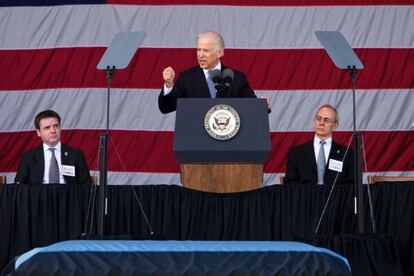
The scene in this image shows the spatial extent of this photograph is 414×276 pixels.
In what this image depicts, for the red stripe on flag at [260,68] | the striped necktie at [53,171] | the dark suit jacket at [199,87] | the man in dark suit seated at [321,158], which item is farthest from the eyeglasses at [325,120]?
the striped necktie at [53,171]

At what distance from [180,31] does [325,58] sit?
1.30 metres

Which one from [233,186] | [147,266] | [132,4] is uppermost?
[132,4]

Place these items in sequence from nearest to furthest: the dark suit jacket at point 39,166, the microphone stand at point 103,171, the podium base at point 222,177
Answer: the microphone stand at point 103,171
the podium base at point 222,177
the dark suit jacket at point 39,166

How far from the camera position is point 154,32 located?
7844 mm

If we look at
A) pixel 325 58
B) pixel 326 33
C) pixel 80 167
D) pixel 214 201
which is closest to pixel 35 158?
pixel 80 167

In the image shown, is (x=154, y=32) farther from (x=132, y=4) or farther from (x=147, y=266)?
(x=147, y=266)

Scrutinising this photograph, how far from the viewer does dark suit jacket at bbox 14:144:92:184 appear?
635 centimetres

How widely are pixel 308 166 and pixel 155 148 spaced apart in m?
1.85

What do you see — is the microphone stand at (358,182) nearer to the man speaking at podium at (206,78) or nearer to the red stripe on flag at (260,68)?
the man speaking at podium at (206,78)

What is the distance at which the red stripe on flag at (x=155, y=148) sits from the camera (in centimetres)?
773

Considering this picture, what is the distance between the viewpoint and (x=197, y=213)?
538cm

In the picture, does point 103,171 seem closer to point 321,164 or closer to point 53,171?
point 53,171

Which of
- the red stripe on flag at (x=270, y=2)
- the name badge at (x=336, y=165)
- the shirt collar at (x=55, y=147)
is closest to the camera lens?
the name badge at (x=336, y=165)

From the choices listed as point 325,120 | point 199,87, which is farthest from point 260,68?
point 199,87
